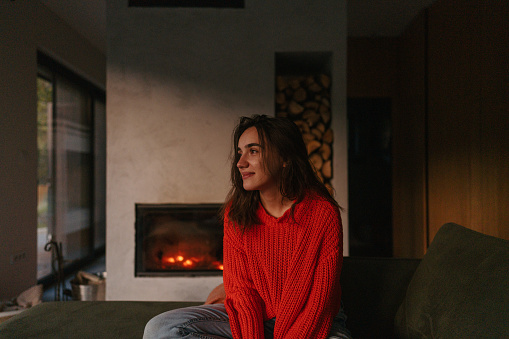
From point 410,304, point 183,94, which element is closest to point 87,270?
point 183,94

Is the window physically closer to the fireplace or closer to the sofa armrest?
the fireplace

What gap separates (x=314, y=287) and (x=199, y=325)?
0.38 metres

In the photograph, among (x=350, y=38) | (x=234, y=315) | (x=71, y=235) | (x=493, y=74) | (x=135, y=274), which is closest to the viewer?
(x=234, y=315)

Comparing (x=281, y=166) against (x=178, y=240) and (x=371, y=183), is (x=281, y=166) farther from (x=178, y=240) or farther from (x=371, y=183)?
(x=371, y=183)

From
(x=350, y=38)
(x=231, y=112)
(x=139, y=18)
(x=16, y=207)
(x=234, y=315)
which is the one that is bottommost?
(x=234, y=315)

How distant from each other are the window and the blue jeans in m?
2.47

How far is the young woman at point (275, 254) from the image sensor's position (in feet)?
3.63

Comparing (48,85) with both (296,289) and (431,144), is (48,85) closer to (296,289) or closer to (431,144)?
(296,289)

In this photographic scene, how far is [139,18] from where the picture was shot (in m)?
2.69

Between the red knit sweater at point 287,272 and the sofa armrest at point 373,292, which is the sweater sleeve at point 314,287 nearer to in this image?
the red knit sweater at point 287,272

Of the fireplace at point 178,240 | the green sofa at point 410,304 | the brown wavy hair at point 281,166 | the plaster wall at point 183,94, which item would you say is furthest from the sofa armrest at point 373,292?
the fireplace at point 178,240

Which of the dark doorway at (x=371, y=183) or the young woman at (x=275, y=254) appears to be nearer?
the young woman at (x=275, y=254)

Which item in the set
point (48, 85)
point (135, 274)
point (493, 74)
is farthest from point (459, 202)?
point (48, 85)

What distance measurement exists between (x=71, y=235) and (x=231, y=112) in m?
2.83
